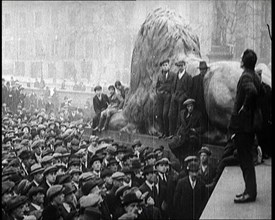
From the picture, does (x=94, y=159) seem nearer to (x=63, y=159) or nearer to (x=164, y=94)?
(x=63, y=159)

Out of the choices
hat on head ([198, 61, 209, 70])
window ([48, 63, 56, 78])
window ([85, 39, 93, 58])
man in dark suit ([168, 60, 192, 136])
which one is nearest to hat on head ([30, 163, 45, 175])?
window ([48, 63, 56, 78])

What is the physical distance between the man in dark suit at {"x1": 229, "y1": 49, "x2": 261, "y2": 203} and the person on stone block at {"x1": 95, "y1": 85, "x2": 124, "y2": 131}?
1577 mm

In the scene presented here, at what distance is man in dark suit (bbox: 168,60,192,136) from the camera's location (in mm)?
6453

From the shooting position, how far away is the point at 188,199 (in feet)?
20.9

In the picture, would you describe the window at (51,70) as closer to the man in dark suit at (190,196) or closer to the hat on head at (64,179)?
the hat on head at (64,179)

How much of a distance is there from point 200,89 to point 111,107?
1274 millimetres

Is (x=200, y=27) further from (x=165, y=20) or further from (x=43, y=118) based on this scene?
(x=43, y=118)

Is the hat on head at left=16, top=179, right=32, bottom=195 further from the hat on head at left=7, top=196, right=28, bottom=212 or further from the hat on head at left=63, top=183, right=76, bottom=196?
the hat on head at left=63, top=183, right=76, bottom=196

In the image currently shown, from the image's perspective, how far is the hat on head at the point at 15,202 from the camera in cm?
689

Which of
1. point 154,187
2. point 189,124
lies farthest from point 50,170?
point 189,124

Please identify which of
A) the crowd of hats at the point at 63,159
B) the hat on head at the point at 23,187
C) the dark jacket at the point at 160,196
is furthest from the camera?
the hat on head at the point at 23,187

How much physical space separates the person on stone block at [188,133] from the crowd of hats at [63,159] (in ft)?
0.43

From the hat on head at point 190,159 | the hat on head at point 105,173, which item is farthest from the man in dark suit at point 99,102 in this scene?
the hat on head at point 190,159

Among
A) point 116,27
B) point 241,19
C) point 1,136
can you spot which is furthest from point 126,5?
point 1,136
